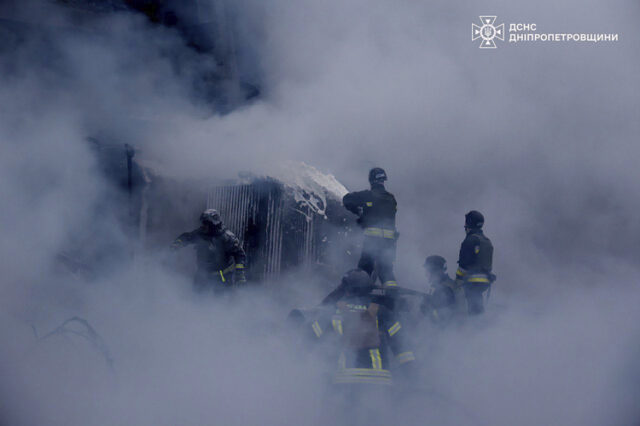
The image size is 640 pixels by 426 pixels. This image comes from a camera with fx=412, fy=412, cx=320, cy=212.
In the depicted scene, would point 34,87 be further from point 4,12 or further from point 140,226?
point 140,226

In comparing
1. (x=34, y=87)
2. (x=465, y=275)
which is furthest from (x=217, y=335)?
(x=34, y=87)

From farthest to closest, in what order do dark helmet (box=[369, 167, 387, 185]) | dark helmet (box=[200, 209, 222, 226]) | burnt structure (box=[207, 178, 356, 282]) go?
burnt structure (box=[207, 178, 356, 282]) → dark helmet (box=[200, 209, 222, 226]) → dark helmet (box=[369, 167, 387, 185])

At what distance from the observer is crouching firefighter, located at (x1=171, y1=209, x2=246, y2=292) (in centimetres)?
557

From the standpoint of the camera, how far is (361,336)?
12.3 feet

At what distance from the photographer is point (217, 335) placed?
5324mm

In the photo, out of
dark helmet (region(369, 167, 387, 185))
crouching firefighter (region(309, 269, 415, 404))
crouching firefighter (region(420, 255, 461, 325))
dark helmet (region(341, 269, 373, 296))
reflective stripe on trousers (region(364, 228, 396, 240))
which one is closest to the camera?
crouching firefighter (region(309, 269, 415, 404))

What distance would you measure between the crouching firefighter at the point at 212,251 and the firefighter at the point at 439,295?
2.55 metres

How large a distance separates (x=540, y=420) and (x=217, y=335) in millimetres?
3783

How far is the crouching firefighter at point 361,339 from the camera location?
12.0 ft

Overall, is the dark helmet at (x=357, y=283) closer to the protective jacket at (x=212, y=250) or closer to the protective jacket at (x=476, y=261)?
the protective jacket at (x=476, y=261)

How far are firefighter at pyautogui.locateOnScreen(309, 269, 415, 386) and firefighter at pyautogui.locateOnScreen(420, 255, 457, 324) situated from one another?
106 cm

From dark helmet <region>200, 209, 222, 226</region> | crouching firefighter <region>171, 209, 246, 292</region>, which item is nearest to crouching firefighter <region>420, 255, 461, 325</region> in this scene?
crouching firefighter <region>171, 209, 246, 292</region>

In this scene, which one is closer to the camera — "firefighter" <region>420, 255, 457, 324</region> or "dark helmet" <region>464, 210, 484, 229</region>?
"firefighter" <region>420, 255, 457, 324</region>

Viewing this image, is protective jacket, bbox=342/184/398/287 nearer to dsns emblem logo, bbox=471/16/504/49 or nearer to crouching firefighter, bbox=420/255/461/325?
crouching firefighter, bbox=420/255/461/325
